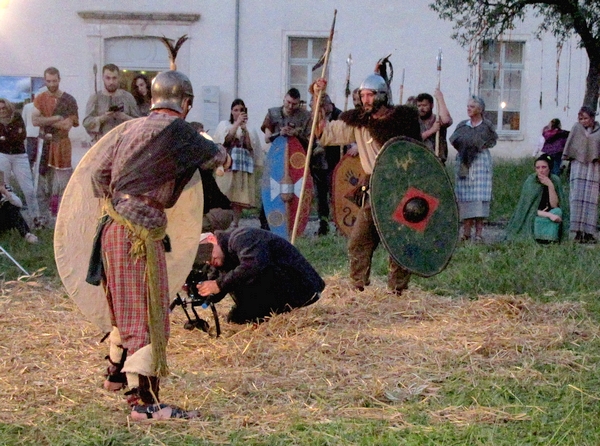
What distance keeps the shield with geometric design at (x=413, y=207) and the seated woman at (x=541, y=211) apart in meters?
3.06

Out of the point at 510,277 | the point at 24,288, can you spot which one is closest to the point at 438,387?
the point at 510,277

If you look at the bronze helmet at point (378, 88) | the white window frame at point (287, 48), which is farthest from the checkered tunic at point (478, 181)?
the white window frame at point (287, 48)

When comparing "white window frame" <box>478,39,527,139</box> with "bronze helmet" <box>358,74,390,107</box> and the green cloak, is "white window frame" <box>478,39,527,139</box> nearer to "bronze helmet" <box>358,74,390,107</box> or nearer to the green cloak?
the green cloak

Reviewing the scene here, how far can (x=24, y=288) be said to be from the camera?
22.2 feet

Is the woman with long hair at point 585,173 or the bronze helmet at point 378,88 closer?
the bronze helmet at point 378,88

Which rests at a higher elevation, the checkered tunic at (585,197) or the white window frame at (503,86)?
the white window frame at (503,86)

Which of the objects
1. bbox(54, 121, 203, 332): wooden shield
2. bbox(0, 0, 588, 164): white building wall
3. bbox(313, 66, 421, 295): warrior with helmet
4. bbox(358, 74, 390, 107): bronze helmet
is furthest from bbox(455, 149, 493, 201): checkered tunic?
bbox(0, 0, 588, 164): white building wall

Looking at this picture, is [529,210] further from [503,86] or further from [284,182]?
[503,86]

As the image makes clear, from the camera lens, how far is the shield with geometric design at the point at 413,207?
6035 mm

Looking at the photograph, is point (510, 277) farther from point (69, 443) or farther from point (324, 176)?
point (69, 443)

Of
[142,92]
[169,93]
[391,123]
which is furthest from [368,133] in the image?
[142,92]

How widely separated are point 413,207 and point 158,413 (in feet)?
8.81

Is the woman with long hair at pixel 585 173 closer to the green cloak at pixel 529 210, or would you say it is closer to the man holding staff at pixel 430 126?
the green cloak at pixel 529 210

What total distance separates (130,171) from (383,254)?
447cm
